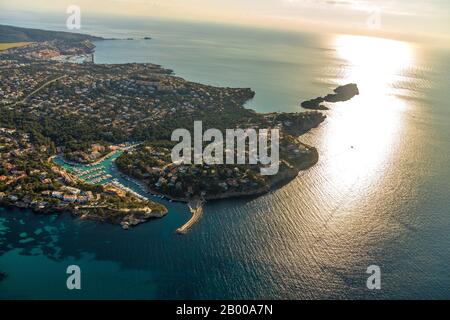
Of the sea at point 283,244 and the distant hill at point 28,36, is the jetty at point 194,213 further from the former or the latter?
the distant hill at point 28,36

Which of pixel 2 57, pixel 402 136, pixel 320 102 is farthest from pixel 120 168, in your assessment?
pixel 2 57

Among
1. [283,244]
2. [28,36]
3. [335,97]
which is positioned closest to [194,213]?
[283,244]

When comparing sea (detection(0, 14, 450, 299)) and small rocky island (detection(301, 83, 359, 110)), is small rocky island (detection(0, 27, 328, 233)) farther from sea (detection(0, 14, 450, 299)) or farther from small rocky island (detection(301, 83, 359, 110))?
sea (detection(0, 14, 450, 299))

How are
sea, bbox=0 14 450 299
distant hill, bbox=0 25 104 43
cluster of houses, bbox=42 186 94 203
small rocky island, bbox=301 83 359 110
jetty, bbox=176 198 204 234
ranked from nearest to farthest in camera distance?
sea, bbox=0 14 450 299 < jetty, bbox=176 198 204 234 < cluster of houses, bbox=42 186 94 203 < small rocky island, bbox=301 83 359 110 < distant hill, bbox=0 25 104 43

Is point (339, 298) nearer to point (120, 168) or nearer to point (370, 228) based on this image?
point (370, 228)

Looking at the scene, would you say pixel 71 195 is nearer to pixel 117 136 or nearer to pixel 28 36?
pixel 117 136

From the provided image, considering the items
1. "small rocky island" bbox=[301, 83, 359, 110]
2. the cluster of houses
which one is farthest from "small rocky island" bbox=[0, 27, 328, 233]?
"small rocky island" bbox=[301, 83, 359, 110]

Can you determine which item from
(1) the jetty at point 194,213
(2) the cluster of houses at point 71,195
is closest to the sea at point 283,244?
(1) the jetty at point 194,213

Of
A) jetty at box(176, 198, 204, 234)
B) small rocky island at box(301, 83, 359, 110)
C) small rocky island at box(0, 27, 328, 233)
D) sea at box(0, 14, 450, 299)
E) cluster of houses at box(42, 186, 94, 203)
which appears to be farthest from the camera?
small rocky island at box(301, 83, 359, 110)

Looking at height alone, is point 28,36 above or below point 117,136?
above
